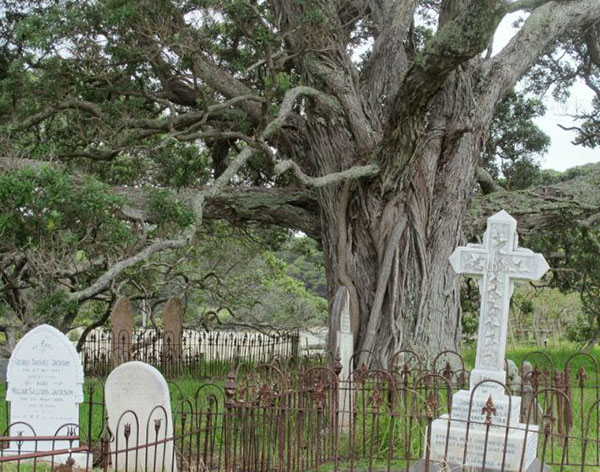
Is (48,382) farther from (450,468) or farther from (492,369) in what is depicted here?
(492,369)

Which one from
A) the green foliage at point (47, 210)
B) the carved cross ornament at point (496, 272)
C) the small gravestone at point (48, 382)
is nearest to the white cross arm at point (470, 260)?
the carved cross ornament at point (496, 272)

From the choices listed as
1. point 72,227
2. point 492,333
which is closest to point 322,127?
point 72,227

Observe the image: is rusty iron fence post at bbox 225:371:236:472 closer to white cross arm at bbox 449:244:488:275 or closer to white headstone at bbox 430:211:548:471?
white headstone at bbox 430:211:548:471

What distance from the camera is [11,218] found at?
824cm

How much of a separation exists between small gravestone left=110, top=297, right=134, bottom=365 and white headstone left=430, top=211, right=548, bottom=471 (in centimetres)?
763

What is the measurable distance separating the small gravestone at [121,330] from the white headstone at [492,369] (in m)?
7.63

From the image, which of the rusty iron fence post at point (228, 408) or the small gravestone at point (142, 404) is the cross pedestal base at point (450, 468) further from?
the small gravestone at point (142, 404)

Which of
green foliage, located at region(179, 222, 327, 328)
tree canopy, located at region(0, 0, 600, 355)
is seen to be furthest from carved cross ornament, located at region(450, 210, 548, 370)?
green foliage, located at region(179, 222, 327, 328)

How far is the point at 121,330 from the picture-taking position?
46.3 ft

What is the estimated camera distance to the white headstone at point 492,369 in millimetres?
6828

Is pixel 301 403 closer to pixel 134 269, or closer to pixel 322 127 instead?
pixel 322 127

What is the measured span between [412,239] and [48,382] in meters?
5.86

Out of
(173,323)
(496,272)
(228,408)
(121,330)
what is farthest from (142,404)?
(173,323)

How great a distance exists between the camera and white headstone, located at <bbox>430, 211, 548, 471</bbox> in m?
6.83
